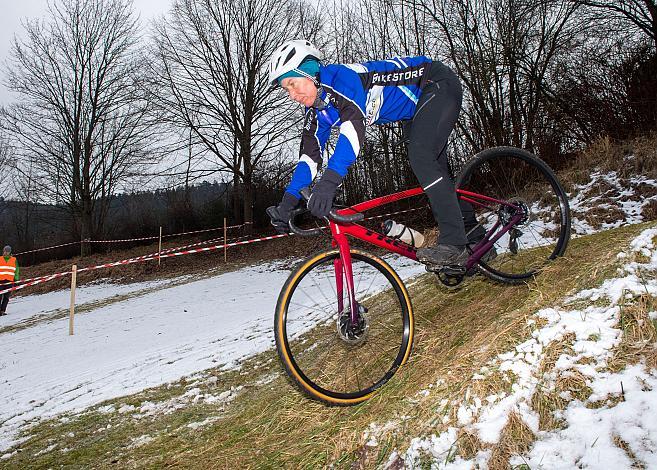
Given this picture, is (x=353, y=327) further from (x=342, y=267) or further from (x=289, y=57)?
(x=289, y=57)

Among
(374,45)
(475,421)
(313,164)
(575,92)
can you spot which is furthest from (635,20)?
(475,421)

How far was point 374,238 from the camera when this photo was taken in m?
3.12

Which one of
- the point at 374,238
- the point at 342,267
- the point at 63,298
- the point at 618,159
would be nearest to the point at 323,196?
the point at 342,267

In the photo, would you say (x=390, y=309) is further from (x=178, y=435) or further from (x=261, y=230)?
(x=261, y=230)

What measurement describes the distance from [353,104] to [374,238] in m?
0.95

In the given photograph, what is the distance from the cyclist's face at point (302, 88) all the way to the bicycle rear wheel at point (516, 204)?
150 cm

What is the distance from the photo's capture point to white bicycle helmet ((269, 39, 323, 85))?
8.88 ft

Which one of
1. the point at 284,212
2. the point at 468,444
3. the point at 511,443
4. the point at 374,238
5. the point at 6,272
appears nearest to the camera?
the point at 511,443

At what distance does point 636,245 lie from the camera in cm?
260

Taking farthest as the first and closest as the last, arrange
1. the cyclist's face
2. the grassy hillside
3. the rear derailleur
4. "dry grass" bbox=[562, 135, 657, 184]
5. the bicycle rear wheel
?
"dry grass" bbox=[562, 135, 657, 184] → the bicycle rear wheel → the rear derailleur → the cyclist's face → the grassy hillside

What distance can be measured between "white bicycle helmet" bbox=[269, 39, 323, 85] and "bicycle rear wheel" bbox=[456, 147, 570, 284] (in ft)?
5.42

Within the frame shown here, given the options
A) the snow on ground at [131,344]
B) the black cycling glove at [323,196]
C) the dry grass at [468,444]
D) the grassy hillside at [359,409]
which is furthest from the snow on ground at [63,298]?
the dry grass at [468,444]

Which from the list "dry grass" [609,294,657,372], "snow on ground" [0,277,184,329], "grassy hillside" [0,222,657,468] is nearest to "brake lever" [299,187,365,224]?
"grassy hillside" [0,222,657,468]

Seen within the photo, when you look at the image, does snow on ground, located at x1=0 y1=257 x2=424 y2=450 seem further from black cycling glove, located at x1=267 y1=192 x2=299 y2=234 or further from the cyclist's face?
the cyclist's face
